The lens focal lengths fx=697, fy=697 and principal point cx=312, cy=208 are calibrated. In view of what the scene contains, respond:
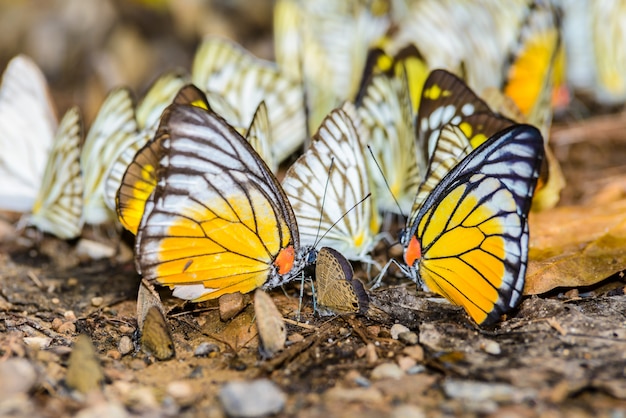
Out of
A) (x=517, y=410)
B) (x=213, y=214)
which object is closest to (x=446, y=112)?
(x=213, y=214)

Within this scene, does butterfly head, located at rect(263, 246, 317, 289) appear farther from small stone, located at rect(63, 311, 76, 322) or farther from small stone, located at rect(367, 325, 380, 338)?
small stone, located at rect(63, 311, 76, 322)

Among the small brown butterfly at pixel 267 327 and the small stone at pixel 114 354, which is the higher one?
the small brown butterfly at pixel 267 327

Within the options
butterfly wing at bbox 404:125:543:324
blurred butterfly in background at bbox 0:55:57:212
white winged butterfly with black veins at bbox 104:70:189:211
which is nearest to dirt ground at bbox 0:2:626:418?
butterfly wing at bbox 404:125:543:324

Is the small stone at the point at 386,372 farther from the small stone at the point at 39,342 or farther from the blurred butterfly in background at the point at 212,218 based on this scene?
the small stone at the point at 39,342

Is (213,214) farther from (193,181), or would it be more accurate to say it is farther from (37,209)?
(37,209)

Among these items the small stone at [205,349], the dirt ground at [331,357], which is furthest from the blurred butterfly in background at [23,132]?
the small stone at [205,349]

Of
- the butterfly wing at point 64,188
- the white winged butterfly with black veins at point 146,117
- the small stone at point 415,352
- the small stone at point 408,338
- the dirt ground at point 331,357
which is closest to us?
the dirt ground at point 331,357
